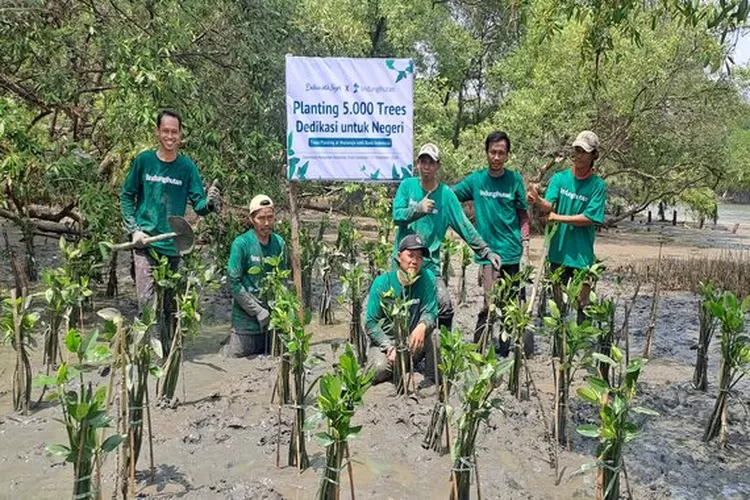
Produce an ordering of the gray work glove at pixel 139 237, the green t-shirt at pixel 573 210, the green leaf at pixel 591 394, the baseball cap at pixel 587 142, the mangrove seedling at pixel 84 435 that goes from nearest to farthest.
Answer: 1. the mangrove seedling at pixel 84 435
2. the green leaf at pixel 591 394
3. the gray work glove at pixel 139 237
4. the baseball cap at pixel 587 142
5. the green t-shirt at pixel 573 210

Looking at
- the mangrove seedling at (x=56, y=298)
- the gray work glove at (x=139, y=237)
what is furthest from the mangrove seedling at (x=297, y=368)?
the mangrove seedling at (x=56, y=298)

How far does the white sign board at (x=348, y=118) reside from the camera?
5469 millimetres

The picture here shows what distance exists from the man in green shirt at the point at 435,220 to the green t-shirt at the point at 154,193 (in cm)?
160

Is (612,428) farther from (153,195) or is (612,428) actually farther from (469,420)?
(153,195)

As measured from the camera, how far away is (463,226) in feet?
17.1

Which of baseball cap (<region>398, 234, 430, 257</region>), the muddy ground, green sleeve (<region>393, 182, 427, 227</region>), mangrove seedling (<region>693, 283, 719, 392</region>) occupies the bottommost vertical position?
the muddy ground

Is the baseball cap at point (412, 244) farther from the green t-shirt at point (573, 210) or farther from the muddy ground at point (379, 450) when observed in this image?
the green t-shirt at point (573, 210)

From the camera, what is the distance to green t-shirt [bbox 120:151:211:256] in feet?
16.9

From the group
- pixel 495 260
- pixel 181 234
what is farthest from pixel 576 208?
pixel 181 234

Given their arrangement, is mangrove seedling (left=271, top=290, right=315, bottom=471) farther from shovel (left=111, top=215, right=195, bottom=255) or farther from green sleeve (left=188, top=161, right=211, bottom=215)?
green sleeve (left=188, top=161, right=211, bottom=215)

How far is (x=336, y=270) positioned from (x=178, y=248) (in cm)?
332

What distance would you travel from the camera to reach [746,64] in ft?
57.5

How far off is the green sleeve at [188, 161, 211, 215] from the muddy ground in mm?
1257

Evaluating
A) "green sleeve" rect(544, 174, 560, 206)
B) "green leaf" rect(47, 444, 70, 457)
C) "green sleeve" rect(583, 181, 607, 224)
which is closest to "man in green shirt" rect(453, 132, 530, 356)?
"green sleeve" rect(544, 174, 560, 206)
